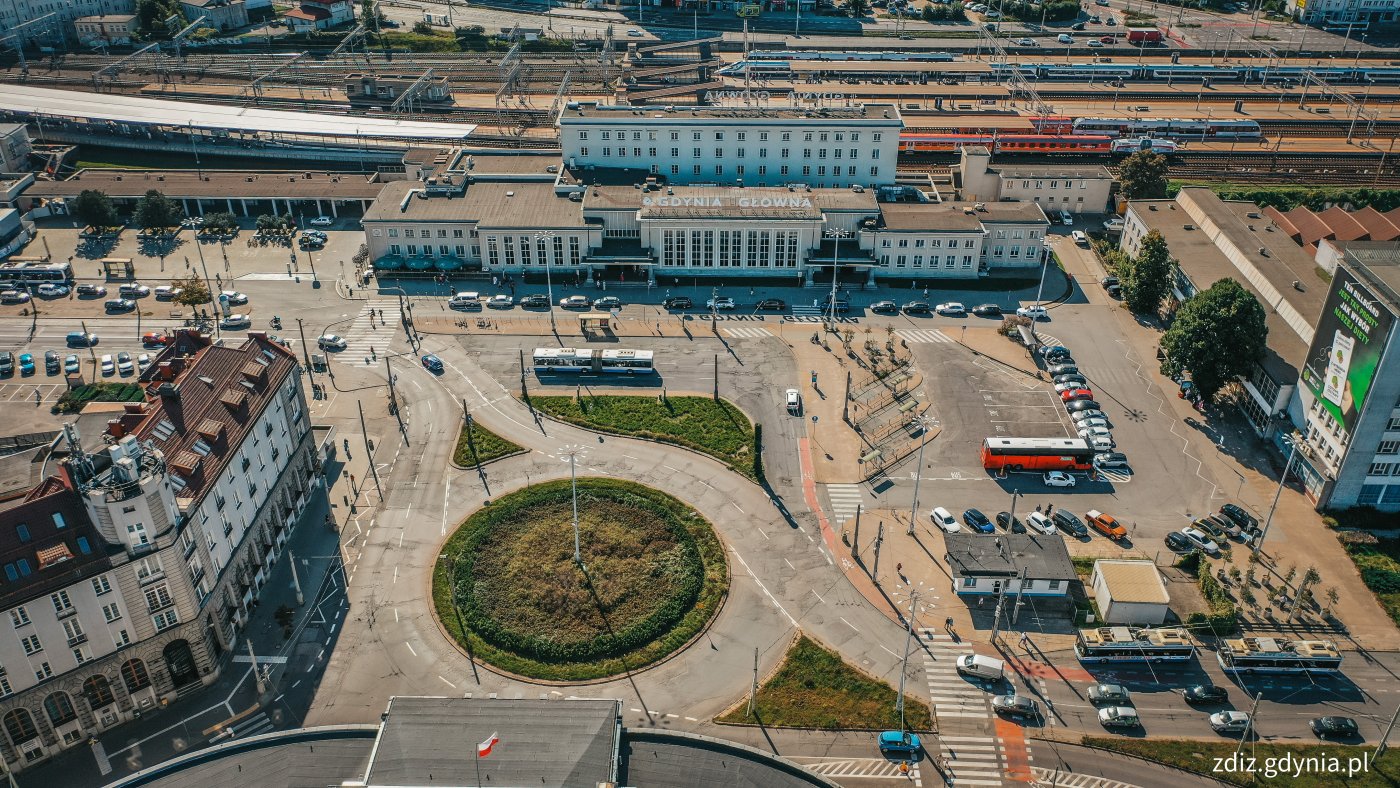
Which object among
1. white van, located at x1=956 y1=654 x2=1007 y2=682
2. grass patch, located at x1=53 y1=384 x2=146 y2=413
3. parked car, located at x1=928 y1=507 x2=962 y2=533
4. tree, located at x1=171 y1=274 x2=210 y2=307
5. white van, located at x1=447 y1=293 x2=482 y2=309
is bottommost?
white van, located at x1=956 y1=654 x2=1007 y2=682

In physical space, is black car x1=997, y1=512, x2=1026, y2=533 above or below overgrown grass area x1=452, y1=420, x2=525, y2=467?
below

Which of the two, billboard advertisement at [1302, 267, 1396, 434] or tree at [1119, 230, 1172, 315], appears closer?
billboard advertisement at [1302, 267, 1396, 434]

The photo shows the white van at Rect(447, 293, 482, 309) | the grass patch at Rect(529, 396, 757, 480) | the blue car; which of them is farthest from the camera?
the white van at Rect(447, 293, 482, 309)

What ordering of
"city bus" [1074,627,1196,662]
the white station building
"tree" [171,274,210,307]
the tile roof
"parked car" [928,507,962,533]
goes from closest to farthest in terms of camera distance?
the tile roof → "city bus" [1074,627,1196,662] → "parked car" [928,507,962,533] → "tree" [171,274,210,307] → the white station building

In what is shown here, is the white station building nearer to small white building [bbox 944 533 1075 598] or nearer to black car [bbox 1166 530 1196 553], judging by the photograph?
small white building [bbox 944 533 1075 598]

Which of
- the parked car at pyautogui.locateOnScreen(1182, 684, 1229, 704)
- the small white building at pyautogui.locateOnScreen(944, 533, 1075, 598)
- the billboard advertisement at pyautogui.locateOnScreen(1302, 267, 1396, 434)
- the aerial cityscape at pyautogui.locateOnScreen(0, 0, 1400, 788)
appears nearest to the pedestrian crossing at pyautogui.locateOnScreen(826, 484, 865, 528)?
the aerial cityscape at pyautogui.locateOnScreen(0, 0, 1400, 788)

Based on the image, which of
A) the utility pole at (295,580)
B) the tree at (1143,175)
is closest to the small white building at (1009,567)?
the utility pole at (295,580)
